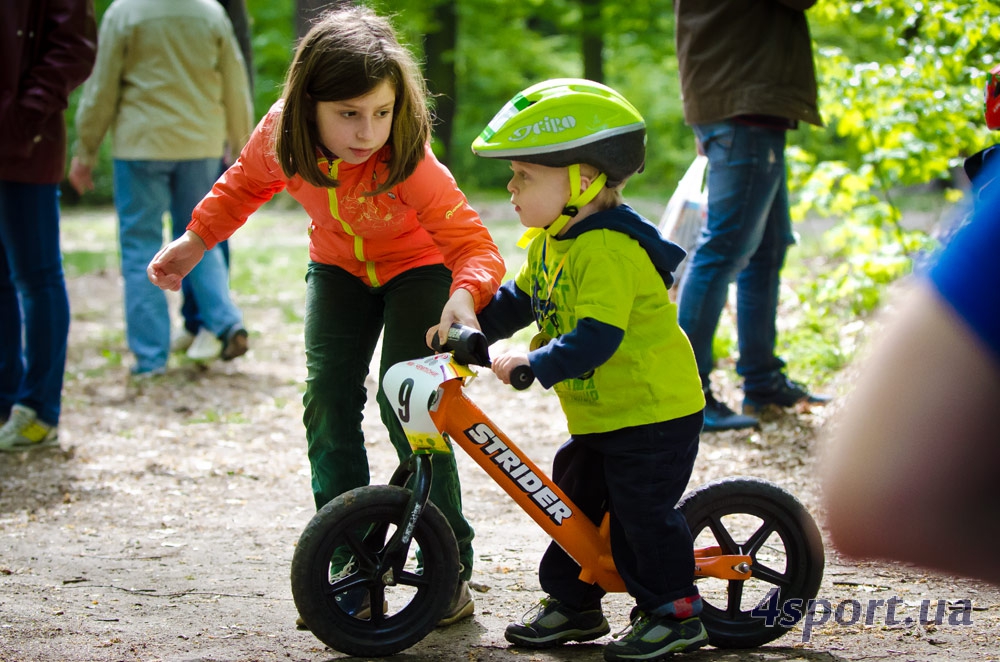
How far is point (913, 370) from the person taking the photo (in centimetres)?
129

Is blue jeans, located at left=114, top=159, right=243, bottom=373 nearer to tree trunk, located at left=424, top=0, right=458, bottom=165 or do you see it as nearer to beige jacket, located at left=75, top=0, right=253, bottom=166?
beige jacket, located at left=75, top=0, right=253, bottom=166

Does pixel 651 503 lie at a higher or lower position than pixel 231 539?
higher

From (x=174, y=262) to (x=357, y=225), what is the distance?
1.85 feet

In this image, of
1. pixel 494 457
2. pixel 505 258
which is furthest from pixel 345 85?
pixel 505 258

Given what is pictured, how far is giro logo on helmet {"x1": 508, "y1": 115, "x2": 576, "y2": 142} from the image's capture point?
9.37ft

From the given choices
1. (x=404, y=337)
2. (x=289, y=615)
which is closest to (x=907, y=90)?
(x=404, y=337)

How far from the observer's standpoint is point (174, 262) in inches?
132

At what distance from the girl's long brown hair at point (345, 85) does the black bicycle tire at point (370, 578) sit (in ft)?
2.92

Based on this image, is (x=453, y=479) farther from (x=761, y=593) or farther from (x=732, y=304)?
(x=732, y=304)

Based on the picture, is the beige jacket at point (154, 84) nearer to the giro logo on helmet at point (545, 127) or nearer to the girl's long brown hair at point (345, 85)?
the girl's long brown hair at point (345, 85)

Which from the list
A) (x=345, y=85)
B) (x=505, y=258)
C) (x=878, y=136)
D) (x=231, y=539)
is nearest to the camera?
(x=345, y=85)

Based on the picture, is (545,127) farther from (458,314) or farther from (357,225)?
(357,225)

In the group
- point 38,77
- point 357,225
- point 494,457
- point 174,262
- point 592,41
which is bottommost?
point 494,457

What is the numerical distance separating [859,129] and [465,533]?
4160 millimetres
